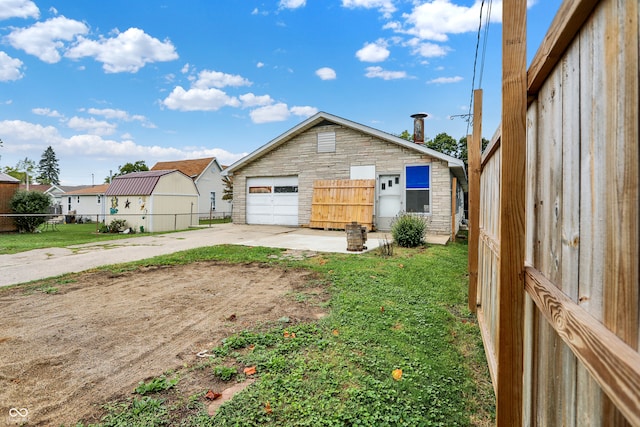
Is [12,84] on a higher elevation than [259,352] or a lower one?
higher

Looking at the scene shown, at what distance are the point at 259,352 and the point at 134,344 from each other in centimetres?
123

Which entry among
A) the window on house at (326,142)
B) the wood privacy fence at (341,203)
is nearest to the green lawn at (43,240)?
the wood privacy fence at (341,203)

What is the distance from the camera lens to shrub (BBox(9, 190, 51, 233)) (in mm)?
15453

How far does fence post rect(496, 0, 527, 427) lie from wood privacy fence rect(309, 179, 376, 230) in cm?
1127

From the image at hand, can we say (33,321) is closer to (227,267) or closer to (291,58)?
(227,267)

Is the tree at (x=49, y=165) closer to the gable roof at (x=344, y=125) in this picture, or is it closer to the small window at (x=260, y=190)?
the small window at (x=260, y=190)

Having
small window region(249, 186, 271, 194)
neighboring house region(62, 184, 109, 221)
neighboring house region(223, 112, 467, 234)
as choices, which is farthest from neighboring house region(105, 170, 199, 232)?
neighboring house region(62, 184, 109, 221)

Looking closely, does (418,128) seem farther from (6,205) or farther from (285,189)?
(6,205)

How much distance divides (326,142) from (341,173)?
1569 mm

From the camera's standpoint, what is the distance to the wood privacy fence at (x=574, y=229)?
681 millimetres

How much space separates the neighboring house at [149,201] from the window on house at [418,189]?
11.6m

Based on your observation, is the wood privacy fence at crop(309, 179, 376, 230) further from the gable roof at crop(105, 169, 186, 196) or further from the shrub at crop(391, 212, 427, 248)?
the gable roof at crop(105, 169, 186, 196)

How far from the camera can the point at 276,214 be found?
50.5ft

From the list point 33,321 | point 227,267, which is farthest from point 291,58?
point 33,321
